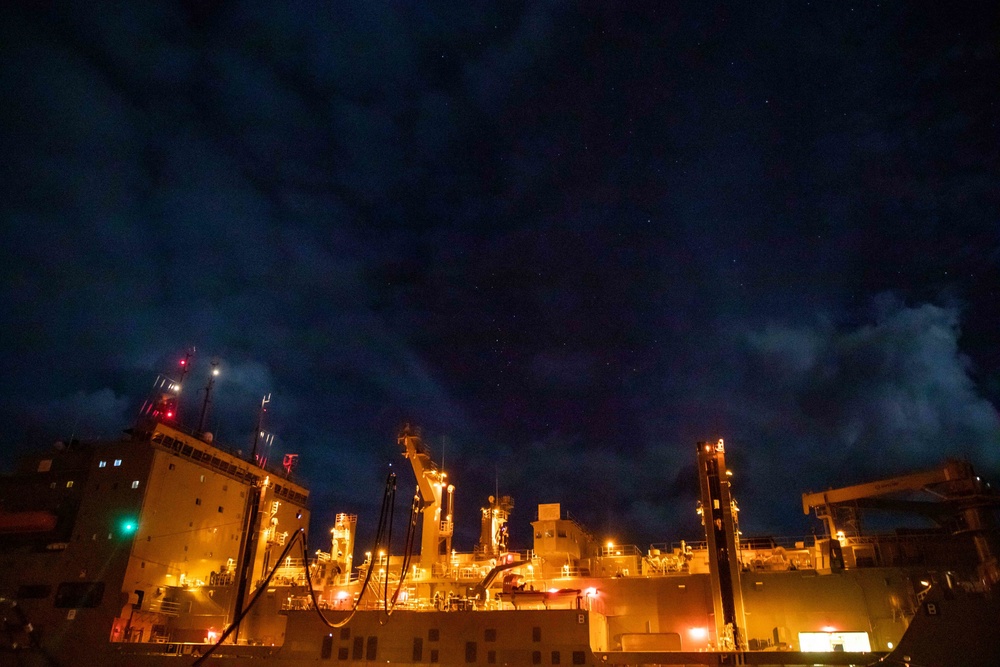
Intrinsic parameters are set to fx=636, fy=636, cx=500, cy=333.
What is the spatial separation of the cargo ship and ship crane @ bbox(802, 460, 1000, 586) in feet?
0.24

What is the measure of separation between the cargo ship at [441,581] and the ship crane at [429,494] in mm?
90

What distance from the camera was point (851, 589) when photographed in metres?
22.5

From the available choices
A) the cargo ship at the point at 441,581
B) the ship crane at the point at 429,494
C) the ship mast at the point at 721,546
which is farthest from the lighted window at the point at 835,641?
the ship crane at the point at 429,494

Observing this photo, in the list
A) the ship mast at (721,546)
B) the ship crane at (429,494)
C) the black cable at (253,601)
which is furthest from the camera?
the ship crane at (429,494)

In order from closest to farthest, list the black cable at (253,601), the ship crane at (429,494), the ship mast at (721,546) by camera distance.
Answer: the black cable at (253,601) → the ship mast at (721,546) → the ship crane at (429,494)

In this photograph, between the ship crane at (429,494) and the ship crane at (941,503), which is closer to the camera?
the ship crane at (941,503)

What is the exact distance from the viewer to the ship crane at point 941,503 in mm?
21156

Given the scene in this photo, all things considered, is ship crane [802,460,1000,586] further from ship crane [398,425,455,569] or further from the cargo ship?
ship crane [398,425,455,569]

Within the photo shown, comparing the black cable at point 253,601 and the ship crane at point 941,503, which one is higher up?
the ship crane at point 941,503

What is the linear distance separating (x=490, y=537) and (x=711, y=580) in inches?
450

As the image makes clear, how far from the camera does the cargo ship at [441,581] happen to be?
830 inches

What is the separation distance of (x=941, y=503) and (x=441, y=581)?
21570 millimetres

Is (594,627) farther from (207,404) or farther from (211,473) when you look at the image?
(207,404)

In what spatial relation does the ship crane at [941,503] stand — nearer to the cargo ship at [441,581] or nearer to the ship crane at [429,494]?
the cargo ship at [441,581]
